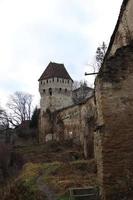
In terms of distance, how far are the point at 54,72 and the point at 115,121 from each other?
1933 inches

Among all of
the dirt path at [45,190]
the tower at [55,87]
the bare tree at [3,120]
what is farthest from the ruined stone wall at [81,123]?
the bare tree at [3,120]

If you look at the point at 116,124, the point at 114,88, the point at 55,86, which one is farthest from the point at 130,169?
the point at 55,86

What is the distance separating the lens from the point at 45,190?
51.2 ft

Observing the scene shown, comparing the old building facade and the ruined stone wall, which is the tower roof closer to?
the old building facade

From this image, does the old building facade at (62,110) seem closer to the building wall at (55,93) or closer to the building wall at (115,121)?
the building wall at (55,93)

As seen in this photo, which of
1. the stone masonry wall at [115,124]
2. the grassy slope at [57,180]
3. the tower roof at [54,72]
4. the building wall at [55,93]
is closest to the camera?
the stone masonry wall at [115,124]

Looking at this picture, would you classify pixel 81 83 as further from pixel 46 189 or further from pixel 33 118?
pixel 46 189

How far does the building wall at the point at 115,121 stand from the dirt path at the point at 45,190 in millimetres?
2649

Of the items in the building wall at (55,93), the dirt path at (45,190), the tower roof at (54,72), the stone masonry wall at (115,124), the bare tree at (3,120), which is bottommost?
the dirt path at (45,190)

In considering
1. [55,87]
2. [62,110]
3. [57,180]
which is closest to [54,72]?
[55,87]

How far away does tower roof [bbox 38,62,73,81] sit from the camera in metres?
60.5

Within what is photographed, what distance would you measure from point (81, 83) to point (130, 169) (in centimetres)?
→ 6300

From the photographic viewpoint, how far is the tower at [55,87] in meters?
59.0

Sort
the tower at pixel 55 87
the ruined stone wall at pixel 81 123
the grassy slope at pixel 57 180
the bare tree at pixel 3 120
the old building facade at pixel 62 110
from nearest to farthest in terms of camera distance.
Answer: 1. the grassy slope at pixel 57 180
2. the ruined stone wall at pixel 81 123
3. the old building facade at pixel 62 110
4. the tower at pixel 55 87
5. the bare tree at pixel 3 120
